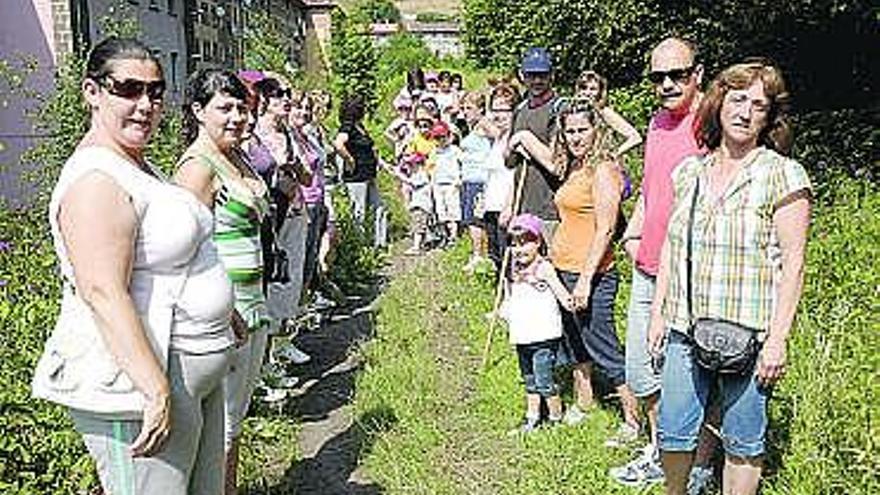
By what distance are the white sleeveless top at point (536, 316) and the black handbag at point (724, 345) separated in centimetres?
187

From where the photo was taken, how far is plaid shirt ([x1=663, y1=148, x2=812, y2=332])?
3877 mm

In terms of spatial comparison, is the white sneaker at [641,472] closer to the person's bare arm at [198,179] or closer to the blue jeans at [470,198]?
the person's bare arm at [198,179]

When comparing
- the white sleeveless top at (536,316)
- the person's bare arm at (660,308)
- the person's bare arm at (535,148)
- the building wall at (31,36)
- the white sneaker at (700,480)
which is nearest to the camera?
the person's bare arm at (660,308)

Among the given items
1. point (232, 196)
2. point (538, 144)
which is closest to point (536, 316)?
point (538, 144)

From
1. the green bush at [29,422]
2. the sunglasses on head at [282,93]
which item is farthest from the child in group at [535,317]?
the green bush at [29,422]

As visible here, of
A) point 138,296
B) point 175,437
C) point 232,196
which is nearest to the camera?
point 138,296

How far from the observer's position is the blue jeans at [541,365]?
5.93 meters

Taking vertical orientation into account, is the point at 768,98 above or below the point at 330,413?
above

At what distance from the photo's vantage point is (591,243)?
228 inches

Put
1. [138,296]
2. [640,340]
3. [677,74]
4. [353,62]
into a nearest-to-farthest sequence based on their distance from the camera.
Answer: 1. [138,296]
2. [677,74]
3. [640,340]
4. [353,62]

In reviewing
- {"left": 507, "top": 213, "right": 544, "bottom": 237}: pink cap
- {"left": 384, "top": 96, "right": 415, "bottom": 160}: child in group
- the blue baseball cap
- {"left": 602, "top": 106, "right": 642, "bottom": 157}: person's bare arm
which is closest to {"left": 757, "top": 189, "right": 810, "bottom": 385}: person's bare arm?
{"left": 507, "top": 213, "right": 544, "bottom": 237}: pink cap

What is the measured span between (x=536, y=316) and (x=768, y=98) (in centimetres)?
225

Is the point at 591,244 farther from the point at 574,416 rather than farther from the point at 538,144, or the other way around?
the point at 538,144

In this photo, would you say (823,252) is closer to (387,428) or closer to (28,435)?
(387,428)
